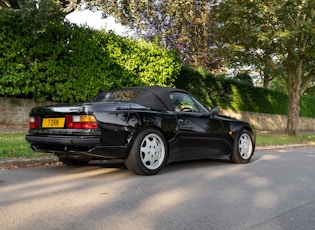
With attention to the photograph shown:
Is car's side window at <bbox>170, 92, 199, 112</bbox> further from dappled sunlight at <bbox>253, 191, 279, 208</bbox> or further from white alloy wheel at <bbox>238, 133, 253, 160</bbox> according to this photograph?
dappled sunlight at <bbox>253, 191, 279, 208</bbox>

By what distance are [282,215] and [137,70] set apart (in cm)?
1132

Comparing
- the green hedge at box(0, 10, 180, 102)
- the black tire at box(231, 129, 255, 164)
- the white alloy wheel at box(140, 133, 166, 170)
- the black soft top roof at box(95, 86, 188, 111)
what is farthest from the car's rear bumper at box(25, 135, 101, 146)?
the green hedge at box(0, 10, 180, 102)

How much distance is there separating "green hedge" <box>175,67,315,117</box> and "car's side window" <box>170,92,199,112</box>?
446 inches

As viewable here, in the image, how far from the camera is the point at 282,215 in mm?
3711

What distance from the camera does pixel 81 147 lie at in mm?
5062

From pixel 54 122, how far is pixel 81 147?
59 cm

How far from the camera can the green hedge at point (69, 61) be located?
11.3 m

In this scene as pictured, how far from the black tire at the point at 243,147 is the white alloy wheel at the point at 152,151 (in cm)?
209

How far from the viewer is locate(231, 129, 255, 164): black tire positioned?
23.6 feet

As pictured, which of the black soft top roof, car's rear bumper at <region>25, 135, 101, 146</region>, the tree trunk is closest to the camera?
car's rear bumper at <region>25, 135, 101, 146</region>

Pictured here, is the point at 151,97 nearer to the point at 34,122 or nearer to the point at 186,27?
the point at 34,122

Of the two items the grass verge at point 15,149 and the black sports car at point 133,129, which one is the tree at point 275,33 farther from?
the grass verge at point 15,149

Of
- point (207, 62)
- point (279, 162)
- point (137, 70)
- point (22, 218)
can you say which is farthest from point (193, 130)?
point (207, 62)

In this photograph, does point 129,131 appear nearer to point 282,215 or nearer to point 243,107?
point 282,215
